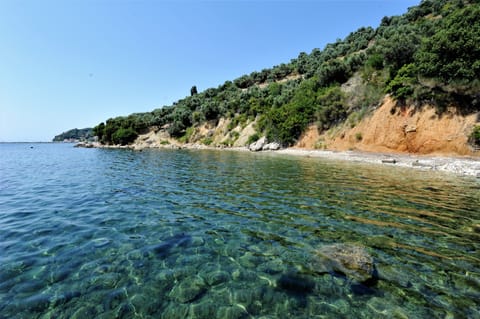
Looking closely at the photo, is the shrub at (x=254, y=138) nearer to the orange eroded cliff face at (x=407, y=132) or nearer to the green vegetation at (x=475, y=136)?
the orange eroded cliff face at (x=407, y=132)

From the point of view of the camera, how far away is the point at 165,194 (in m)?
12.4

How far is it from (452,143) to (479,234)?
24.3 m

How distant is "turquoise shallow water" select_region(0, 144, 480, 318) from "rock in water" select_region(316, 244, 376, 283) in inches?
6.8

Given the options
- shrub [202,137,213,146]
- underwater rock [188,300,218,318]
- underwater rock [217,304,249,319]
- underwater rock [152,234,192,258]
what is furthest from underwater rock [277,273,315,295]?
shrub [202,137,213,146]

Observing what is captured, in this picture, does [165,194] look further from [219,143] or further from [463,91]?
[219,143]

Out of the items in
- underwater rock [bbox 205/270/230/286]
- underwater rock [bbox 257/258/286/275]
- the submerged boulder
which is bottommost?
underwater rock [bbox 205/270/230/286]

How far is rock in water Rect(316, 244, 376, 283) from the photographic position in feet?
16.2

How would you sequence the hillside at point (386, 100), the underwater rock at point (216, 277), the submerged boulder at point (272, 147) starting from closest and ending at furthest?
the underwater rock at point (216, 277) → the hillside at point (386, 100) → the submerged boulder at point (272, 147)

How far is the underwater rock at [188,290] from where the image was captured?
4340 millimetres

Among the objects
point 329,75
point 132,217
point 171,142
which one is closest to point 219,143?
point 171,142

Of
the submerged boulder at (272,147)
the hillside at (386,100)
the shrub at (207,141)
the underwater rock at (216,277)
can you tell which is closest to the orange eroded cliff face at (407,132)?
the hillside at (386,100)

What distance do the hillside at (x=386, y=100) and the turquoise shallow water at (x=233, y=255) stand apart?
19.6 m

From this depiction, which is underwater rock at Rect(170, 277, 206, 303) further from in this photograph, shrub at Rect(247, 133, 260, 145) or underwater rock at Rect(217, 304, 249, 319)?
shrub at Rect(247, 133, 260, 145)

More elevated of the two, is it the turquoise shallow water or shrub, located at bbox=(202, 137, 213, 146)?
shrub, located at bbox=(202, 137, 213, 146)
